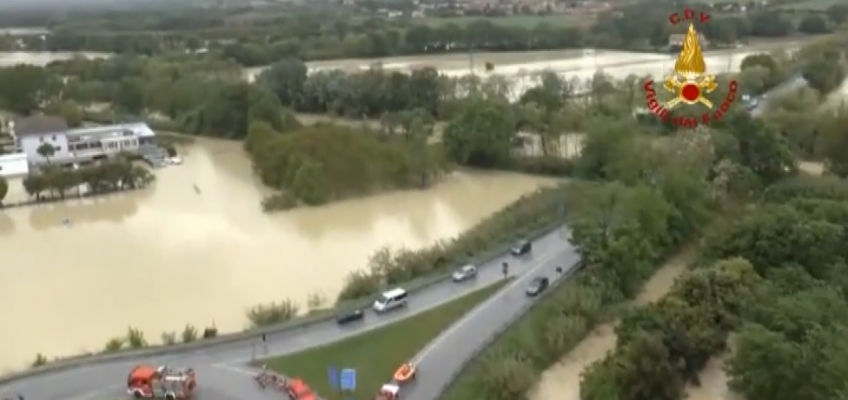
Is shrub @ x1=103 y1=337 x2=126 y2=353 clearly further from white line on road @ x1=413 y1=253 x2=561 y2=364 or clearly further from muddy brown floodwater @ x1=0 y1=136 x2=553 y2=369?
white line on road @ x1=413 y1=253 x2=561 y2=364

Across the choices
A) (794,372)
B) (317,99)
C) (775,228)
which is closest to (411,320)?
(794,372)

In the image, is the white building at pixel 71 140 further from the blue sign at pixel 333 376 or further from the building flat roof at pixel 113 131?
the blue sign at pixel 333 376

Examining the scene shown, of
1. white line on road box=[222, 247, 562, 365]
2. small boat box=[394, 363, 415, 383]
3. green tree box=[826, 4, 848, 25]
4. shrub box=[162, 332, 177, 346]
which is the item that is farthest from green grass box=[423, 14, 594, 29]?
small boat box=[394, 363, 415, 383]

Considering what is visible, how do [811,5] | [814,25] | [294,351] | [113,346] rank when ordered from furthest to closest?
[811,5], [814,25], [113,346], [294,351]

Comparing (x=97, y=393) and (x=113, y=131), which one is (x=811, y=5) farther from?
(x=97, y=393)

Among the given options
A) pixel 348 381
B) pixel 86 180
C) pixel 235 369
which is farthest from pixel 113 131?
pixel 348 381

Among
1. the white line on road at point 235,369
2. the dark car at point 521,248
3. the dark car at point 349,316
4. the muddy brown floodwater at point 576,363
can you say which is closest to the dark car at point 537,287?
the muddy brown floodwater at point 576,363
